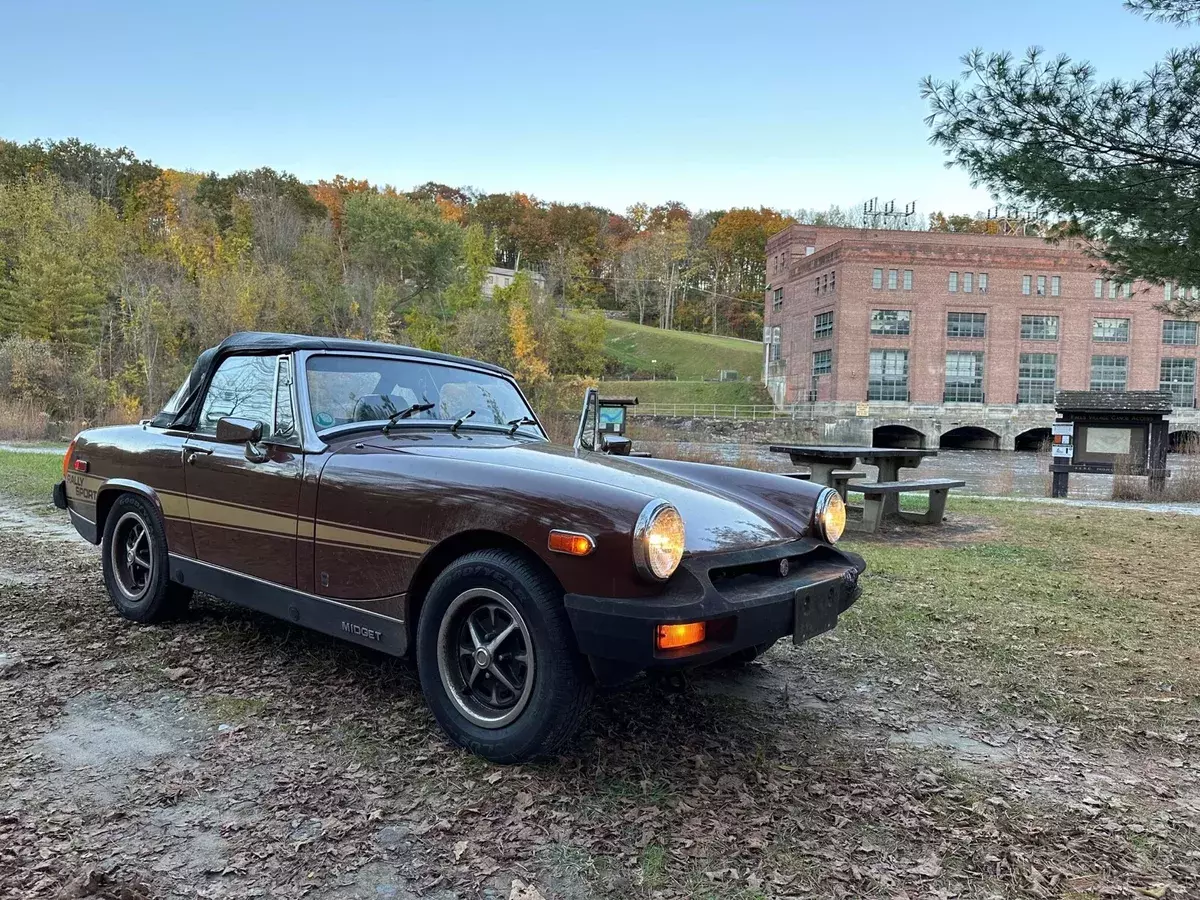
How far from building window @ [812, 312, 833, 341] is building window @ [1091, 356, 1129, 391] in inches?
748

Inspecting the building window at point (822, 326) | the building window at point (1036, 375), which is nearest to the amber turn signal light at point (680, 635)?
the building window at point (822, 326)

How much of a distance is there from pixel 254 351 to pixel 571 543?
251 cm

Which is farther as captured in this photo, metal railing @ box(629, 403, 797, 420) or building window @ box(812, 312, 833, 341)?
building window @ box(812, 312, 833, 341)

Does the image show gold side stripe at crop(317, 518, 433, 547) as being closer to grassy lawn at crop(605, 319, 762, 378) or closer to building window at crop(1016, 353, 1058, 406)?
building window at crop(1016, 353, 1058, 406)

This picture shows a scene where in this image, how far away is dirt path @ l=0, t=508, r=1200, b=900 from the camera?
7.98ft

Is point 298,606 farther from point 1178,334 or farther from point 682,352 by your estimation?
point 682,352

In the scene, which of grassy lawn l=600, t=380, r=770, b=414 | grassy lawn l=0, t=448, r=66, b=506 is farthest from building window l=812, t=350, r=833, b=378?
grassy lawn l=0, t=448, r=66, b=506

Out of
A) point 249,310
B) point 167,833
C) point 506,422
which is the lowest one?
point 167,833

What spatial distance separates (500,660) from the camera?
3086mm

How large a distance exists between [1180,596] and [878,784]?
5.13 metres

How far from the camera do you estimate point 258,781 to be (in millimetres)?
2943

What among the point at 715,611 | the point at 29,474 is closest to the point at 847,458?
the point at 715,611

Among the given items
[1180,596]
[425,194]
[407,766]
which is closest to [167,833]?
[407,766]

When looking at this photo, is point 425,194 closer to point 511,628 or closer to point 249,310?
→ point 249,310
